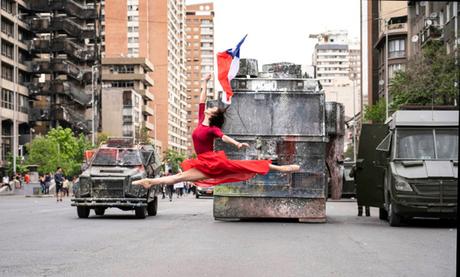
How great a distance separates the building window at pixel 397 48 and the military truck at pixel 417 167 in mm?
82202

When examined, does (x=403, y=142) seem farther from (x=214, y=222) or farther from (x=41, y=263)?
(x=41, y=263)

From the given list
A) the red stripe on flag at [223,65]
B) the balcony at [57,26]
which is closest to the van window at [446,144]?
the red stripe on flag at [223,65]

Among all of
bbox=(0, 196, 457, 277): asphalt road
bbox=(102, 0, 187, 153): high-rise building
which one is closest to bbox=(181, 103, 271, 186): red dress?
bbox=(0, 196, 457, 277): asphalt road

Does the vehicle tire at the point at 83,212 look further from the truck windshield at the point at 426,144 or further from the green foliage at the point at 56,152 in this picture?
the green foliage at the point at 56,152

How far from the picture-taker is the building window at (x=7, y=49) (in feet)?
287

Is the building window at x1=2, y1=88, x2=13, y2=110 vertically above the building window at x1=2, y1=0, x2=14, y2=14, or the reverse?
the building window at x1=2, y1=0, x2=14, y2=14

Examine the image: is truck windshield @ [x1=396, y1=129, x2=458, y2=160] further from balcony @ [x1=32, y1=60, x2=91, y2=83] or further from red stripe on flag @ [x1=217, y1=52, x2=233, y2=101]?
balcony @ [x1=32, y1=60, x2=91, y2=83]

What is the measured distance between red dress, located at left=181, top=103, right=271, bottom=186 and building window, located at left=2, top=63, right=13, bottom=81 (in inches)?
3160

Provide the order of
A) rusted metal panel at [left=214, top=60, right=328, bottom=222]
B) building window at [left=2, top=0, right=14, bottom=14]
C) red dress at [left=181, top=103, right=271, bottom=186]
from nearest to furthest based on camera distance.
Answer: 1. red dress at [left=181, top=103, right=271, bottom=186]
2. rusted metal panel at [left=214, top=60, right=328, bottom=222]
3. building window at [left=2, top=0, right=14, bottom=14]

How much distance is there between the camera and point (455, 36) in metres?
47.2

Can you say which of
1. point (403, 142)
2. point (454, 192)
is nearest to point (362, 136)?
point (403, 142)

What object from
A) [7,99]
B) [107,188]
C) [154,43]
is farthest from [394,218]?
[154,43]

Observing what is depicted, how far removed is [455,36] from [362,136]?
26.5m

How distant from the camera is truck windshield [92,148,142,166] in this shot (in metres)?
24.6
